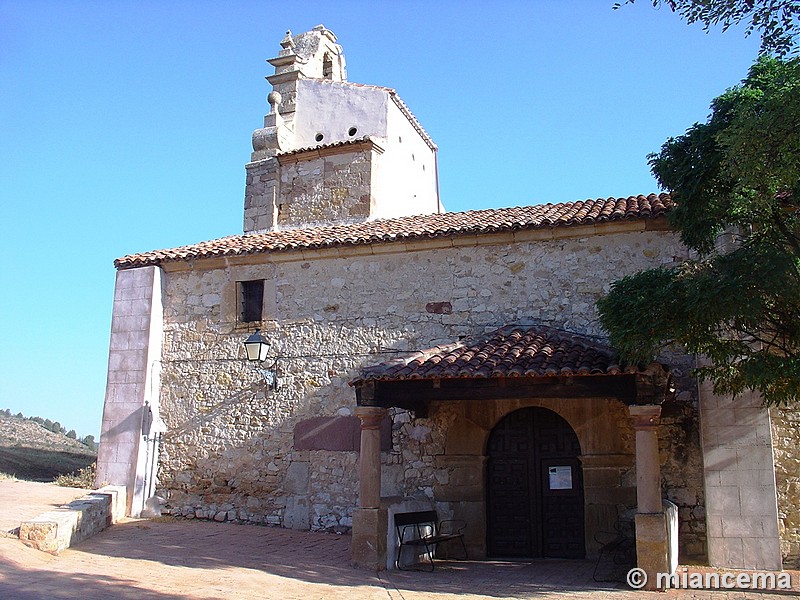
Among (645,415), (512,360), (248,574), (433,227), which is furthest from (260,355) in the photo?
(645,415)

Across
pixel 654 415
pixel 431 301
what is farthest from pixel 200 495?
pixel 654 415

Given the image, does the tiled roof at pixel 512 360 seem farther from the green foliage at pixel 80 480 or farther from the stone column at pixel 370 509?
the green foliage at pixel 80 480

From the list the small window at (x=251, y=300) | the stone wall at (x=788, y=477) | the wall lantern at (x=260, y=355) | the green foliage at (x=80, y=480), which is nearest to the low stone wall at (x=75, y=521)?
the green foliage at (x=80, y=480)

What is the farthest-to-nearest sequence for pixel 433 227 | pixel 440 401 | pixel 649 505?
pixel 433 227 → pixel 440 401 → pixel 649 505

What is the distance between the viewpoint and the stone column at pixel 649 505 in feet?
24.9

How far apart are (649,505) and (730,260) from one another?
277cm

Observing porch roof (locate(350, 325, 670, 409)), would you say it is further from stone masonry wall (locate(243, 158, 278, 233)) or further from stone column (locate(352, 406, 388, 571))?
stone masonry wall (locate(243, 158, 278, 233))

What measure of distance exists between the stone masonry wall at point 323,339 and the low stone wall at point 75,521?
37.5 inches

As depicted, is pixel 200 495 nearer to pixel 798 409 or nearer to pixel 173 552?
pixel 173 552

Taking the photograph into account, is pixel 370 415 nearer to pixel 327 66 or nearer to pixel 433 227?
pixel 433 227

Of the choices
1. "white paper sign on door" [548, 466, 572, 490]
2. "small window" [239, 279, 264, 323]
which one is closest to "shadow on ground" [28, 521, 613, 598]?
"white paper sign on door" [548, 466, 572, 490]

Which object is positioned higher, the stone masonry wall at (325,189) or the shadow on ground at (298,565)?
the stone masonry wall at (325,189)

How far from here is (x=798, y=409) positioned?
929cm

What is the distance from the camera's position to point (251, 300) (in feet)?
40.5
